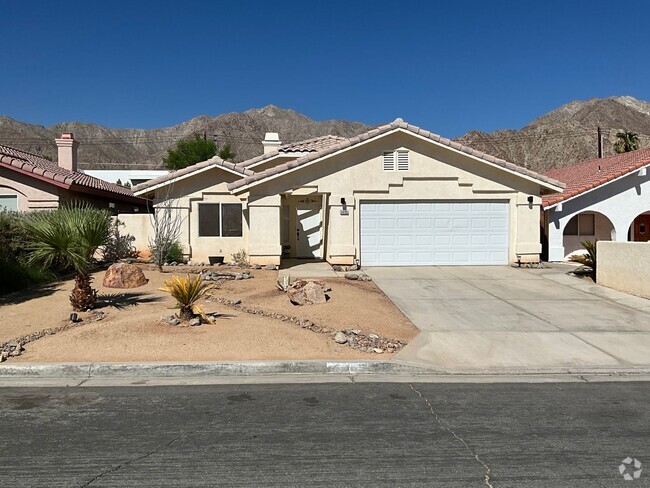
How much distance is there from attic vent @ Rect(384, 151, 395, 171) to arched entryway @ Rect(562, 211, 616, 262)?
26.8ft

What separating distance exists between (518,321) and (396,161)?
865 centimetres

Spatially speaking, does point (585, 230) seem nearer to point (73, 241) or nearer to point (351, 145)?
point (351, 145)

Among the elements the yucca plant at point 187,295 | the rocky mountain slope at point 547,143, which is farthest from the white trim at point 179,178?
the rocky mountain slope at point 547,143

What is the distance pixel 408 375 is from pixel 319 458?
3262 millimetres

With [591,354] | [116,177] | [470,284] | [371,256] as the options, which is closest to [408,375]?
[591,354]

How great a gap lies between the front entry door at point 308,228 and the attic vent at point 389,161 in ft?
11.7

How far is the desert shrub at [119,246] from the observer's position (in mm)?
19109

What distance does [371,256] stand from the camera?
18.3m

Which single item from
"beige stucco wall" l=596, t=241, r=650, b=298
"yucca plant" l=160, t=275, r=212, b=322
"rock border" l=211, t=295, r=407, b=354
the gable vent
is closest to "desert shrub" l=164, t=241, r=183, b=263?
the gable vent

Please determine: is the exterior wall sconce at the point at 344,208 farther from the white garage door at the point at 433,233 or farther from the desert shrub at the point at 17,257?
the desert shrub at the point at 17,257

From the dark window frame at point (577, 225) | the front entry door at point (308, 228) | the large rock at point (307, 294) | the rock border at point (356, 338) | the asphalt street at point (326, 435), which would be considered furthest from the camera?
the dark window frame at point (577, 225)

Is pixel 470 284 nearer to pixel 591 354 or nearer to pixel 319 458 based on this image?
pixel 591 354

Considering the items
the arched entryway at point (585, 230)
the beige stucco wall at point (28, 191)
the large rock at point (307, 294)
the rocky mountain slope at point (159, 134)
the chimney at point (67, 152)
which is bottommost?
the large rock at point (307, 294)

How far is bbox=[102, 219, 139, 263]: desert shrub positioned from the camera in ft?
A: 62.7
